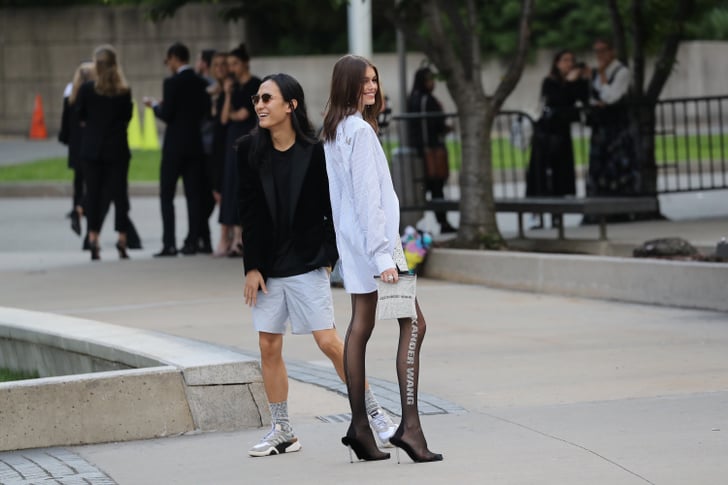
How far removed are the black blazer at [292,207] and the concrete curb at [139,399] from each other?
2.33ft

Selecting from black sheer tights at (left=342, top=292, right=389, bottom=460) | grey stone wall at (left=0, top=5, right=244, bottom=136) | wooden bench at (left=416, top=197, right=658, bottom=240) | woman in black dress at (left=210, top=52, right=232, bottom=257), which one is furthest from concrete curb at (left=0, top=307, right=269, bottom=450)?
grey stone wall at (left=0, top=5, right=244, bottom=136)

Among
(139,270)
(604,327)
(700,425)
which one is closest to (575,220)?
(139,270)

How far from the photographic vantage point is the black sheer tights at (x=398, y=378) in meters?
6.17

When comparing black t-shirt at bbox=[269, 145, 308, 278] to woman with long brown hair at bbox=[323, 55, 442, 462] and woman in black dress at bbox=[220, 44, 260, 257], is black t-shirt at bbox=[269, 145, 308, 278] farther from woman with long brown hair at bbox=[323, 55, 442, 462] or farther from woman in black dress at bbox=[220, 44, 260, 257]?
woman in black dress at bbox=[220, 44, 260, 257]

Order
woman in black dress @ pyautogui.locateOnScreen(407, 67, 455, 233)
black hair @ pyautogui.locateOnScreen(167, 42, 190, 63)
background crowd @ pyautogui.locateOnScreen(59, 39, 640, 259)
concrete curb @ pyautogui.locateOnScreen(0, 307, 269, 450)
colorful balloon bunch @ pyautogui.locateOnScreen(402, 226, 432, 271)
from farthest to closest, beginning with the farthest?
1. woman in black dress @ pyautogui.locateOnScreen(407, 67, 455, 233)
2. black hair @ pyautogui.locateOnScreen(167, 42, 190, 63)
3. background crowd @ pyautogui.locateOnScreen(59, 39, 640, 259)
4. colorful balloon bunch @ pyautogui.locateOnScreen(402, 226, 432, 271)
5. concrete curb @ pyautogui.locateOnScreen(0, 307, 269, 450)

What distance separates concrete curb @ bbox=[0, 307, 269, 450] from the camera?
264 inches

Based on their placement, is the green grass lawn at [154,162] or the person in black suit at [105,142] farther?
the green grass lawn at [154,162]

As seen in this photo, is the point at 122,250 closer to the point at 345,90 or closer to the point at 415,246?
the point at 415,246

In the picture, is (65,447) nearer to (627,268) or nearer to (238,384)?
(238,384)

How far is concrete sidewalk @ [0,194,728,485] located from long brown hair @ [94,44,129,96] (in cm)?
170

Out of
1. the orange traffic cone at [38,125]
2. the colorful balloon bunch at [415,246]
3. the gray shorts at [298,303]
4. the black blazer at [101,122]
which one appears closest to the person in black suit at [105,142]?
the black blazer at [101,122]

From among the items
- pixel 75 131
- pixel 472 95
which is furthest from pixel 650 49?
pixel 75 131

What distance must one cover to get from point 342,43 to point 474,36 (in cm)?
2163

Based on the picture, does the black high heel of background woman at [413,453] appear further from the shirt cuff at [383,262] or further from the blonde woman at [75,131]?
the blonde woman at [75,131]
